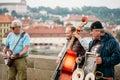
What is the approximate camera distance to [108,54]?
4.07 m

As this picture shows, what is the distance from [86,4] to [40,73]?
5.85 m

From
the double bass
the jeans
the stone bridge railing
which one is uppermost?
the double bass

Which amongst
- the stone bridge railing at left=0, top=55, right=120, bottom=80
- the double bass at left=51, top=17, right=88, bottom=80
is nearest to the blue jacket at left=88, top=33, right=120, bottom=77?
the double bass at left=51, top=17, right=88, bottom=80

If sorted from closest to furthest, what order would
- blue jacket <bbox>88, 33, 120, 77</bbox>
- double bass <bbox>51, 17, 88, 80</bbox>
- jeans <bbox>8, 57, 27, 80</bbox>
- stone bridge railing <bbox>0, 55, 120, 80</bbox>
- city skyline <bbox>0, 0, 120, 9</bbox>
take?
1. blue jacket <bbox>88, 33, 120, 77</bbox>
2. double bass <bbox>51, 17, 88, 80</bbox>
3. jeans <bbox>8, 57, 27, 80</bbox>
4. stone bridge railing <bbox>0, 55, 120, 80</bbox>
5. city skyline <bbox>0, 0, 120, 9</bbox>

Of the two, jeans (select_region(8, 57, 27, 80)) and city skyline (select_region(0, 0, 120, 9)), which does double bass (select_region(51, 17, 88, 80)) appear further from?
city skyline (select_region(0, 0, 120, 9))

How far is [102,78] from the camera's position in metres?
4.13

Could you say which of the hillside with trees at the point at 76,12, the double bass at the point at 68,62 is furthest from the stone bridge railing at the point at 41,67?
the hillside with trees at the point at 76,12

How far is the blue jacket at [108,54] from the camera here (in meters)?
4.00

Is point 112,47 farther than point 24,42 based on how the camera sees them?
No

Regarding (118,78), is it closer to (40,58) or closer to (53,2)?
(40,58)

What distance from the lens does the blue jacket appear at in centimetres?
400

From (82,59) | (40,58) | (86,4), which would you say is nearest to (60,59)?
(82,59)

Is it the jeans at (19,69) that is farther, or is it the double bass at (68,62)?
the jeans at (19,69)

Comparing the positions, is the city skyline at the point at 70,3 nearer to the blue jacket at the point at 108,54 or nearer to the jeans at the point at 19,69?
the jeans at the point at 19,69
